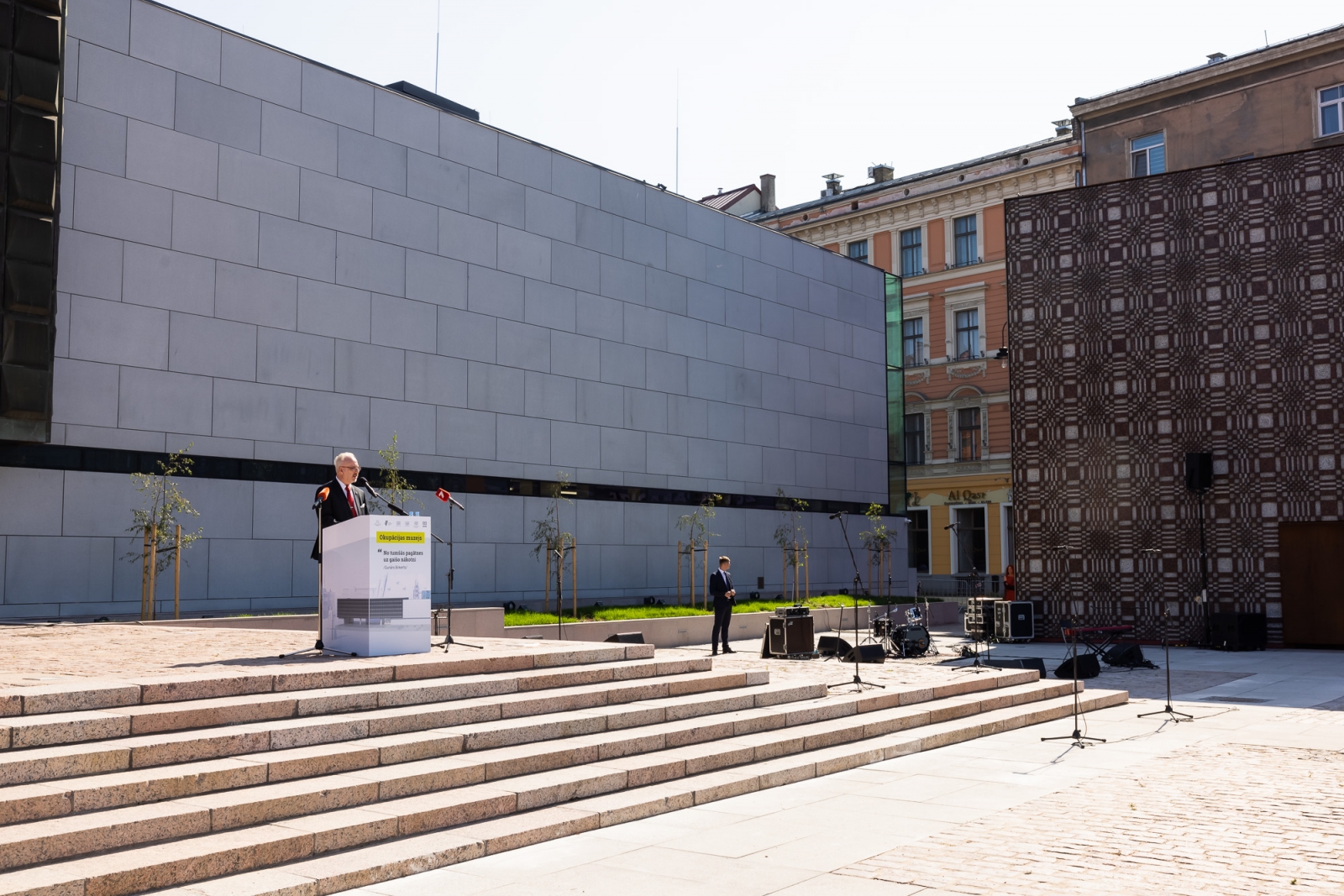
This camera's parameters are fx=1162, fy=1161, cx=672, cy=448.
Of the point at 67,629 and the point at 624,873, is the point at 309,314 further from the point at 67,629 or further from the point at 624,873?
the point at 624,873

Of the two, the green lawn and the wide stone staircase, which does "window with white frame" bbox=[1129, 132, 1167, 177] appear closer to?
the green lawn

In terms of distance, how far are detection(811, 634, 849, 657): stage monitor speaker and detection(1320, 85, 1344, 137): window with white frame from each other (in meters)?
28.2

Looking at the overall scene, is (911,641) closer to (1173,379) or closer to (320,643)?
(1173,379)

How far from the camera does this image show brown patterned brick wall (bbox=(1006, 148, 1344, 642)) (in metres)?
25.7

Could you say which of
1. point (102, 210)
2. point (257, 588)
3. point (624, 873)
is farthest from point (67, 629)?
point (624, 873)

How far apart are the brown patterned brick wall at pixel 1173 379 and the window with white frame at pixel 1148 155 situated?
1462 cm

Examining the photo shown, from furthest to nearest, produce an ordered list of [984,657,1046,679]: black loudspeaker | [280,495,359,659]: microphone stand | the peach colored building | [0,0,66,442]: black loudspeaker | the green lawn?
the peach colored building < the green lawn < [984,657,1046,679]: black loudspeaker < [0,0,66,442]: black loudspeaker < [280,495,359,659]: microphone stand

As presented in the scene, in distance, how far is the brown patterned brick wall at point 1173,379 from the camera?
1011 inches

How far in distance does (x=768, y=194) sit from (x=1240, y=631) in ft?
134

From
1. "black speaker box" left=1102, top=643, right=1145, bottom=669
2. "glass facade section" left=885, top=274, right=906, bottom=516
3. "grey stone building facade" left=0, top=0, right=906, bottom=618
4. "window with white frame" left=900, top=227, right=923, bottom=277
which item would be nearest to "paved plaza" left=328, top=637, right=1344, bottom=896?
"black speaker box" left=1102, top=643, right=1145, bottom=669

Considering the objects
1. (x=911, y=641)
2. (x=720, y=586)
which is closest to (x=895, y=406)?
(x=911, y=641)

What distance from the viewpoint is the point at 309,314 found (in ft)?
74.8

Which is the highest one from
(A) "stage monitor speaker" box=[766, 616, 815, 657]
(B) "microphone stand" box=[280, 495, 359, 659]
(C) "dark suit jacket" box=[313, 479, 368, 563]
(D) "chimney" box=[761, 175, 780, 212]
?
(D) "chimney" box=[761, 175, 780, 212]

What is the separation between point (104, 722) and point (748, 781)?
16.6ft
